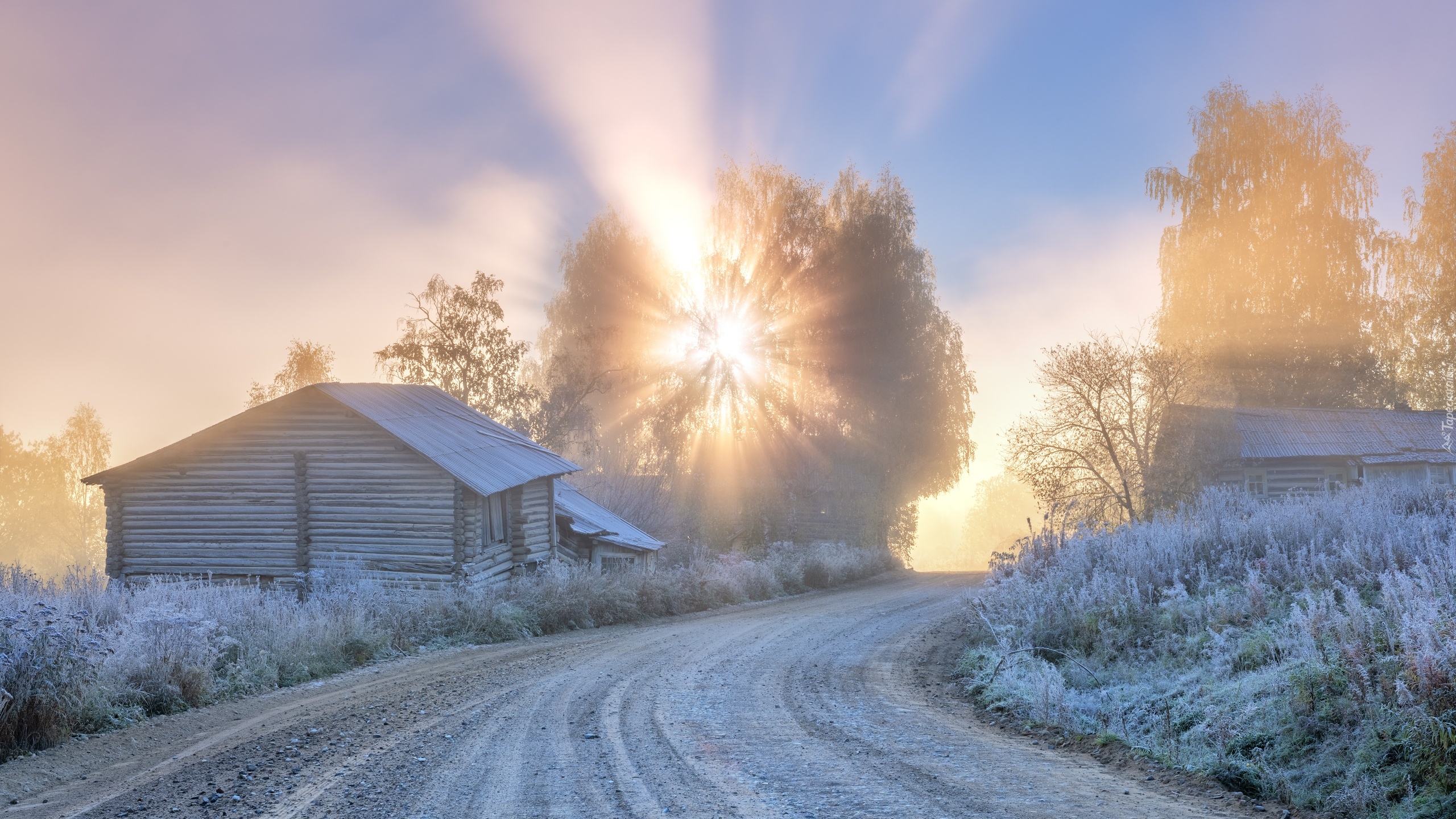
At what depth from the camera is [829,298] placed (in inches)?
1344

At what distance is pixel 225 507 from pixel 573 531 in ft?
33.1

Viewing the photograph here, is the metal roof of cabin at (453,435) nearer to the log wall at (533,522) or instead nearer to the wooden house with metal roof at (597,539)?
the log wall at (533,522)

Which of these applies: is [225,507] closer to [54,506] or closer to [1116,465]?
[1116,465]

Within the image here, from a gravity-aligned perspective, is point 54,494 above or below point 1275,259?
below

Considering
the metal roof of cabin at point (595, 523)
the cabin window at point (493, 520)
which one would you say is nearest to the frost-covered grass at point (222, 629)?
the cabin window at point (493, 520)

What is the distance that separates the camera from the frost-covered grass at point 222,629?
8.17 m

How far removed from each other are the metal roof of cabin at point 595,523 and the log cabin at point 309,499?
575 centimetres

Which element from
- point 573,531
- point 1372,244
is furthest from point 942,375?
point 1372,244

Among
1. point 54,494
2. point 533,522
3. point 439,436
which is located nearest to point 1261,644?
point 439,436

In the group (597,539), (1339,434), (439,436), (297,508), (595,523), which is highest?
(439,436)

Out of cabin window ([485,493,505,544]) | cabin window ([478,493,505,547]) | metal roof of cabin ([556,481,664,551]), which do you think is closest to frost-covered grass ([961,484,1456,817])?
cabin window ([478,493,505,547])

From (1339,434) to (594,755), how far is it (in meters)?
34.4

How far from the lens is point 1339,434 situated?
31562 millimetres

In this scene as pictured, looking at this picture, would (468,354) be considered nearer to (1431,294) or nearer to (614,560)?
(614,560)
